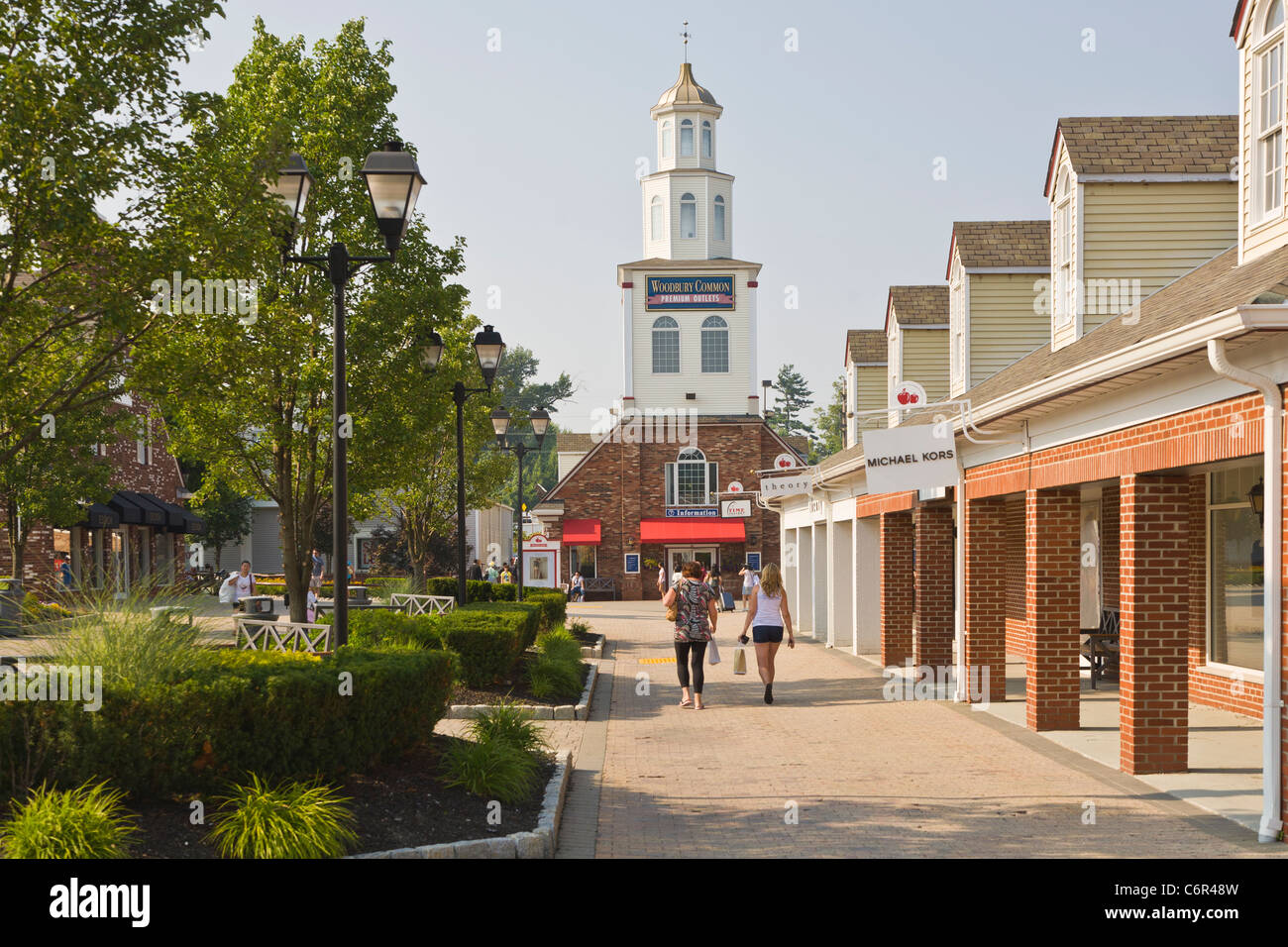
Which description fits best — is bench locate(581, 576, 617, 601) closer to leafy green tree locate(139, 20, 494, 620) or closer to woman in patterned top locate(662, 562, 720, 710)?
leafy green tree locate(139, 20, 494, 620)

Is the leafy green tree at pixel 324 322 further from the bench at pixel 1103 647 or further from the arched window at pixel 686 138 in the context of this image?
the arched window at pixel 686 138

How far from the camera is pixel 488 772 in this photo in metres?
8.21

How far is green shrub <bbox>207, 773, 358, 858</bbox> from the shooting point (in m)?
6.28

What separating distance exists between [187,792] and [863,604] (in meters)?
16.6

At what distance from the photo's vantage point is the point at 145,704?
6910mm

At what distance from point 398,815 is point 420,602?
16798mm

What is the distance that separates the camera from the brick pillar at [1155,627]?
10.1 m

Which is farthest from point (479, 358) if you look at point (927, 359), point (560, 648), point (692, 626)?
point (927, 359)

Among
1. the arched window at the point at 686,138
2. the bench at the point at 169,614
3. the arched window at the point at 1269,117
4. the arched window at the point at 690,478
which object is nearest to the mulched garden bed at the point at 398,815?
the bench at the point at 169,614

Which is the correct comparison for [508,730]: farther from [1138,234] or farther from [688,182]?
[688,182]
